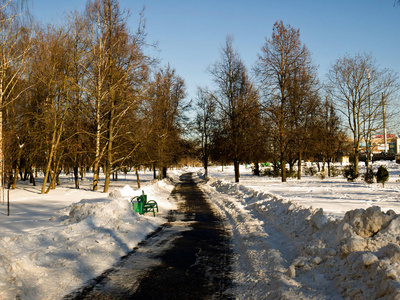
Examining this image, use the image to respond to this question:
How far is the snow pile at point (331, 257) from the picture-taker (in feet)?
15.3

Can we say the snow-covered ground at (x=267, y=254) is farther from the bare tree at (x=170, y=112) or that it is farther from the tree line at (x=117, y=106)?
the bare tree at (x=170, y=112)

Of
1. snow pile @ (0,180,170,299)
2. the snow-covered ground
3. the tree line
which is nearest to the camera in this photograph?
the snow-covered ground

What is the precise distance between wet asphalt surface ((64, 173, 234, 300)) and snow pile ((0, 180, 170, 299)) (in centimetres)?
36

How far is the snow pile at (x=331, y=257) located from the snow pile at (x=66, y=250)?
2.92m

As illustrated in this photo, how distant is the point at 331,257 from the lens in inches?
229

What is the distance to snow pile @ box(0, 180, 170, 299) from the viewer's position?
5395 mm

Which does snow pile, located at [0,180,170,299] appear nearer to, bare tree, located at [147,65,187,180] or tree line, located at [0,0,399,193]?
tree line, located at [0,0,399,193]

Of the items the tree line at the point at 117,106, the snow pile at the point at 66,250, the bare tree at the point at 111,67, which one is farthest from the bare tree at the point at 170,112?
the snow pile at the point at 66,250

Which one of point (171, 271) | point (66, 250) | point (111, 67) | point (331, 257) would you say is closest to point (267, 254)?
point (331, 257)

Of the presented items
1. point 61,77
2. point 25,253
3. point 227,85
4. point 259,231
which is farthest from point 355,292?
point 227,85

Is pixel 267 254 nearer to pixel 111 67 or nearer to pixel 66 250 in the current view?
pixel 66 250

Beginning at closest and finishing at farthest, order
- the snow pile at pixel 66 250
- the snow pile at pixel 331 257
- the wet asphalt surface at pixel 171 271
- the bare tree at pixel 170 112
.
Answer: the snow pile at pixel 331 257, the wet asphalt surface at pixel 171 271, the snow pile at pixel 66 250, the bare tree at pixel 170 112

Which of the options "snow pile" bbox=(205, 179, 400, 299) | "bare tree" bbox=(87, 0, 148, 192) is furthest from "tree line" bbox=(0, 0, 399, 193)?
"snow pile" bbox=(205, 179, 400, 299)

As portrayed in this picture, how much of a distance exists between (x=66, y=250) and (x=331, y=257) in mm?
5475
